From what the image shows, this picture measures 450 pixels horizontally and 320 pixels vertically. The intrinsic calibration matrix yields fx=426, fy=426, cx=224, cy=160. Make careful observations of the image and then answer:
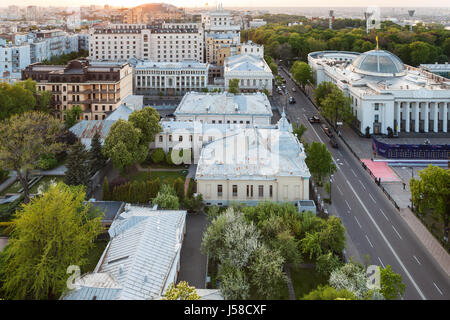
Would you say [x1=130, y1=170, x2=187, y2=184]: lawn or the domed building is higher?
the domed building

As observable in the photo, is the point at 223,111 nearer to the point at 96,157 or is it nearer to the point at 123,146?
the point at 123,146

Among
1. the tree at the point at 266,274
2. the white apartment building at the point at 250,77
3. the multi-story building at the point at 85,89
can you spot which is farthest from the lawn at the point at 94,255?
the white apartment building at the point at 250,77

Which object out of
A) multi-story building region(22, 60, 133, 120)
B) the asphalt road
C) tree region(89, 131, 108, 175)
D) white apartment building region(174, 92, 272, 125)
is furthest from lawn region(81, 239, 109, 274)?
multi-story building region(22, 60, 133, 120)

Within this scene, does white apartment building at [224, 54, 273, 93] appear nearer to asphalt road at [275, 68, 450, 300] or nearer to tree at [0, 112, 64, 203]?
asphalt road at [275, 68, 450, 300]

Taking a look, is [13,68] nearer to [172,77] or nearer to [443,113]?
[172,77]

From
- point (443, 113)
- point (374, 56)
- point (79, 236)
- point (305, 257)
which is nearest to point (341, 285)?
point (305, 257)

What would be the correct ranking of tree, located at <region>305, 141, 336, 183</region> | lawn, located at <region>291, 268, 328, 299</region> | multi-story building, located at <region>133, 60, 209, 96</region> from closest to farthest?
lawn, located at <region>291, 268, 328, 299</region>, tree, located at <region>305, 141, 336, 183</region>, multi-story building, located at <region>133, 60, 209, 96</region>

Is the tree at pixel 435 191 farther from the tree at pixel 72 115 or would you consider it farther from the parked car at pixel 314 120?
the tree at pixel 72 115
